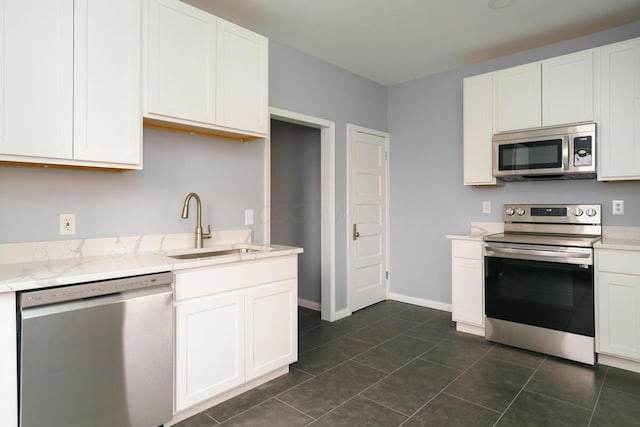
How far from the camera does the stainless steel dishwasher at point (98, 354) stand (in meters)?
1.56

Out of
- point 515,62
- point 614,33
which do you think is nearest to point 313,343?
point 515,62

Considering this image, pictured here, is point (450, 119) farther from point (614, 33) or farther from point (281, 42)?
point (281, 42)

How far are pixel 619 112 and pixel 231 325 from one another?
3.28m

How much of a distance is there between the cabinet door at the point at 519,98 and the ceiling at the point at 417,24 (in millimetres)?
341

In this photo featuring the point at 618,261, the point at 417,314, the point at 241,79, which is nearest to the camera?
the point at 241,79

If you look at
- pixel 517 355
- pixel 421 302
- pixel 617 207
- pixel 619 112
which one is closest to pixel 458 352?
pixel 517 355

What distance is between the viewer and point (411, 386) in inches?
98.3

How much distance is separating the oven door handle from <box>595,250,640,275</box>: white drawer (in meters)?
0.07

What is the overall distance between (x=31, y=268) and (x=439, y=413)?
234 centimetres

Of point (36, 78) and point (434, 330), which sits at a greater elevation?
point (36, 78)

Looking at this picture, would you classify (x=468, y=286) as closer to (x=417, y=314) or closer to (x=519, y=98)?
(x=417, y=314)

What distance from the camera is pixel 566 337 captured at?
288 centimetres

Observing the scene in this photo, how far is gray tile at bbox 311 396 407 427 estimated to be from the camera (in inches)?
81.1

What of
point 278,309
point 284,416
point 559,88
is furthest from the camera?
point 559,88
